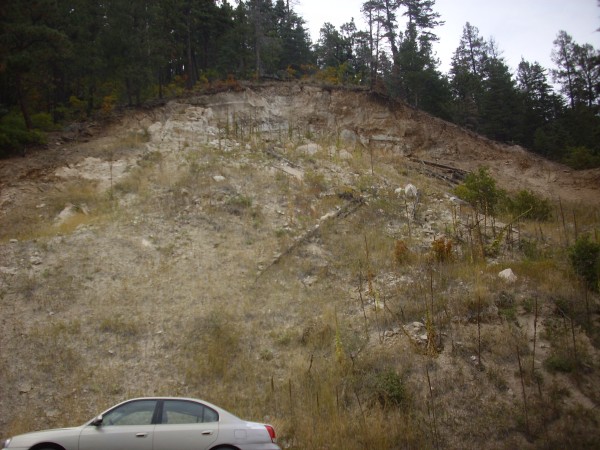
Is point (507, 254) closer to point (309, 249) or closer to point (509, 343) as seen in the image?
point (509, 343)

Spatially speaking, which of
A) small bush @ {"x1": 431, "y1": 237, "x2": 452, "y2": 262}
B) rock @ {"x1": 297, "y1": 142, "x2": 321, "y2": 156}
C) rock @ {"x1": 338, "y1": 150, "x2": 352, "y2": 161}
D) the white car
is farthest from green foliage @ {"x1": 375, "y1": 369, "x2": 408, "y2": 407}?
rock @ {"x1": 297, "y1": 142, "x2": 321, "y2": 156}

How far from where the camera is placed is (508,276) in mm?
12367

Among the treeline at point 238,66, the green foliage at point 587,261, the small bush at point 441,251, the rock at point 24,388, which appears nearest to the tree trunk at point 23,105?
the treeline at point 238,66

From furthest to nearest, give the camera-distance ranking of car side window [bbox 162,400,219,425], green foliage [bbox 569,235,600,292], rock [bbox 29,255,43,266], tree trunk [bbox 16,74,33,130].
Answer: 1. tree trunk [bbox 16,74,33,130]
2. rock [bbox 29,255,43,266]
3. green foliage [bbox 569,235,600,292]
4. car side window [bbox 162,400,219,425]

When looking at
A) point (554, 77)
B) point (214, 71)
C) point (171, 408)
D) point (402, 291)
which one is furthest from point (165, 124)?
point (554, 77)

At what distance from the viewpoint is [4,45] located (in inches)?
782

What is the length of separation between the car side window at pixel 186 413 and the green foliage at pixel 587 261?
976cm

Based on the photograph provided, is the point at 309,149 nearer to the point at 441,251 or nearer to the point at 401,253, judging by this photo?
the point at 401,253

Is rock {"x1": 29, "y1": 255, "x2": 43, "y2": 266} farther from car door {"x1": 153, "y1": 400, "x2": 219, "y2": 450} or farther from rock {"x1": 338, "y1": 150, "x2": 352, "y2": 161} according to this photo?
rock {"x1": 338, "y1": 150, "x2": 352, "y2": 161}

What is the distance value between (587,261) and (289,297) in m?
7.62

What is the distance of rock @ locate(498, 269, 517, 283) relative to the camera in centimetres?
1227

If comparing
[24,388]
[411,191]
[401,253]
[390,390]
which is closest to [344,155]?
[411,191]

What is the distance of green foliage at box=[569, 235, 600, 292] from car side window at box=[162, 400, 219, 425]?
9764 mm

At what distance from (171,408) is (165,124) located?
19178mm
